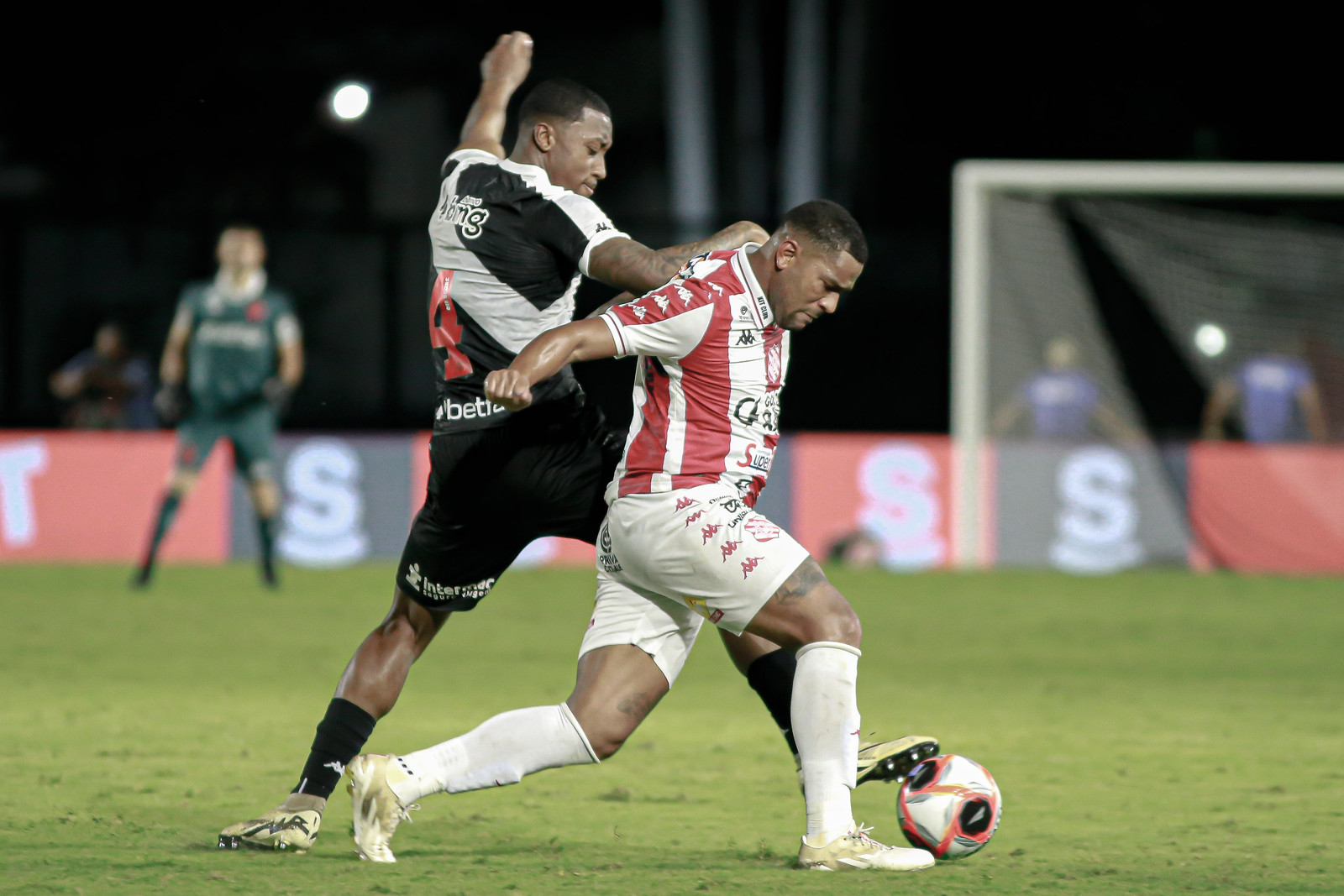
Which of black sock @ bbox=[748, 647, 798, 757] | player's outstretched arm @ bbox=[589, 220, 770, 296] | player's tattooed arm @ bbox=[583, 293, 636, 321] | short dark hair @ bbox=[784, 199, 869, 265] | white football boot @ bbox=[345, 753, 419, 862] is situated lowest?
white football boot @ bbox=[345, 753, 419, 862]

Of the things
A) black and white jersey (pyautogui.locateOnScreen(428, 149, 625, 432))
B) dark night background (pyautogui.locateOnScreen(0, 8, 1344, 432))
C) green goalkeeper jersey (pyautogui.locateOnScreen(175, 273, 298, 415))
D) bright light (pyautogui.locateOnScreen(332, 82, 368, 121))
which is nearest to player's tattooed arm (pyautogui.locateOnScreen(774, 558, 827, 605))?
black and white jersey (pyautogui.locateOnScreen(428, 149, 625, 432))


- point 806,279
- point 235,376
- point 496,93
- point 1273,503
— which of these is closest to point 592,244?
point 806,279

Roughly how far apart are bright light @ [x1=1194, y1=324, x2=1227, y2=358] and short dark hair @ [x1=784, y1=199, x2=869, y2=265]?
1138 centimetres

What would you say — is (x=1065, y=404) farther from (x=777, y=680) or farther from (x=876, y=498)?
(x=777, y=680)

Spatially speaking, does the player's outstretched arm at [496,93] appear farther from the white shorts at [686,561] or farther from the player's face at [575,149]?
the white shorts at [686,561]

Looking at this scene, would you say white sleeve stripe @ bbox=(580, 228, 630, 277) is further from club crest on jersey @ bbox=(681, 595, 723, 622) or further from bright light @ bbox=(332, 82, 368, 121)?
bright light @ bbox=(332, 82, 368, 121)

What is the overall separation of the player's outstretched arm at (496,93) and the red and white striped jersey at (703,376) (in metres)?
1.05

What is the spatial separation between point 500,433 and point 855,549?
365 inches

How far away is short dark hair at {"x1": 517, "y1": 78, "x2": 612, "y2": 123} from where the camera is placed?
507 centimetres

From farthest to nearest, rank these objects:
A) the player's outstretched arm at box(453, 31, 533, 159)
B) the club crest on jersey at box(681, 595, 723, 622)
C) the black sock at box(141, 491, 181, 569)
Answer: the black sock at box(141, 491, 181, 569) < the player's outstretched arm at box(453, 31, 533, 159) < the club crest on jersey at box(681, 595, 723, 622)

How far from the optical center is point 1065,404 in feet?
47.7

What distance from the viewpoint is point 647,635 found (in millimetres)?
4727

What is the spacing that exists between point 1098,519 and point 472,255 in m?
10.3

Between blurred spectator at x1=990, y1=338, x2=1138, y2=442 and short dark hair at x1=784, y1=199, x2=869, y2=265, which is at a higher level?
short dark hair at x1=784, y1=199, x2=869, y2=265
